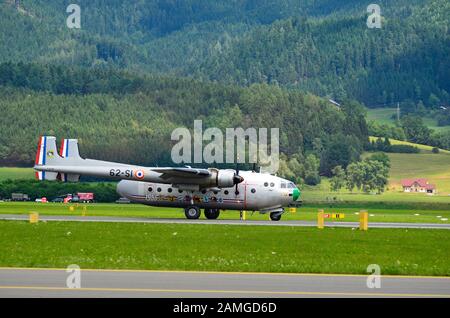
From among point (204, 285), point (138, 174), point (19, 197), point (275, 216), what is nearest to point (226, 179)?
point (275, 216)

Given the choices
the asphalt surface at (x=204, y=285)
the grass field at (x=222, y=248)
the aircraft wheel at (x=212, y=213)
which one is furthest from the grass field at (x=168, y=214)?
the asphalt surface at (x=204, y=285)

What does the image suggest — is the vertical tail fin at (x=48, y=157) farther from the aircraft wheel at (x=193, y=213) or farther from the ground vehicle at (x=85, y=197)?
the ground vehicle at (x=85, y=197)

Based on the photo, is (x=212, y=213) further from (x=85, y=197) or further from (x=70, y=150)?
(x=85, y=197)

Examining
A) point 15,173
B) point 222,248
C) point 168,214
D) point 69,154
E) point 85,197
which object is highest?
point 69,154

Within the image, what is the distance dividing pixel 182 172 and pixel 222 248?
26030mm

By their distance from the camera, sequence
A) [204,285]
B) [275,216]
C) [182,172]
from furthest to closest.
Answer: [275,216] → [182,172] → [204,285]

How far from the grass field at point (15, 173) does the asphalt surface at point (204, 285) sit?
138363mm

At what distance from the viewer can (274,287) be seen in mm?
31078

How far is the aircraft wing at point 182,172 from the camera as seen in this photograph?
71875 millimetres

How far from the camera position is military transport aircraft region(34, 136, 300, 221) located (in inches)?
2869

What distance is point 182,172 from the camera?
7200cm

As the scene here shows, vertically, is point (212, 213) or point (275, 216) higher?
point (212, 213)
